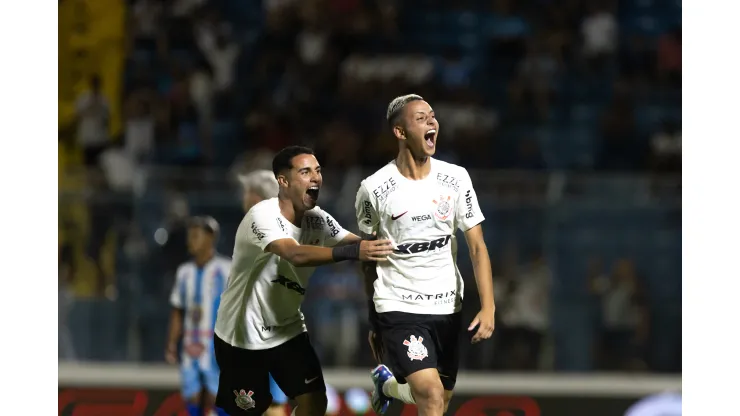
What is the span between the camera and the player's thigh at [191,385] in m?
8.46

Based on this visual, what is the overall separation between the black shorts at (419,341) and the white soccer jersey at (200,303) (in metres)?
2.74

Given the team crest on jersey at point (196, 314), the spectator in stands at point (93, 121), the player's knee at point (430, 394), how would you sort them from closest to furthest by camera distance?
the player's knee at point (430, 394), the team crest on jersey at point (196, 314), the spectator in stands at point (93, 121)

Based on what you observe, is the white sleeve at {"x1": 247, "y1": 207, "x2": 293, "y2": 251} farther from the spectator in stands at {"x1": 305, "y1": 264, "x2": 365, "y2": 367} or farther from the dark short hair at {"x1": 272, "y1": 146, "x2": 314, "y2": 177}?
the spectator in stands at {"x1": 305, "y1": 264, "x2": 365, "y2": 367}

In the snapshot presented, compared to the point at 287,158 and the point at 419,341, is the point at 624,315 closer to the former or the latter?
the point at 419,341

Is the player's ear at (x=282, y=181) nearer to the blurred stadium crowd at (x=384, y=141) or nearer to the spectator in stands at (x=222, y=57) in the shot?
the blurred stadium crowd at (x=384, y=141)

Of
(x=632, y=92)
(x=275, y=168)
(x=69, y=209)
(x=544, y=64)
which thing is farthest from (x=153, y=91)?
(x=275, y=168)

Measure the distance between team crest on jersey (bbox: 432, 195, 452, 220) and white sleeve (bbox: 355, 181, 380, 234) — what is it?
30cm

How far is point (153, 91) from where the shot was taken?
42.8 ft

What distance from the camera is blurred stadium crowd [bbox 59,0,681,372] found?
983cm

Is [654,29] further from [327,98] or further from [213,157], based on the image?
[213,157]

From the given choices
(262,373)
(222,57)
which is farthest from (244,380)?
(222,57)

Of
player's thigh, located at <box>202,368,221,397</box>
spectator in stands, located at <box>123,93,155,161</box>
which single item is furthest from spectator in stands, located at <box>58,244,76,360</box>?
spectator in stands, located at <box>123,93,155,161</box>

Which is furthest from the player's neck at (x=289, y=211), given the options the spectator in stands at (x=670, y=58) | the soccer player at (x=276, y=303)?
the spectator in stands at (x=670, y=58)

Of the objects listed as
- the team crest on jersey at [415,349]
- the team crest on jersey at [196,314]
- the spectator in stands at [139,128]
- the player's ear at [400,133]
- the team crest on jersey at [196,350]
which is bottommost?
the team crest on jersey at [196,350]
